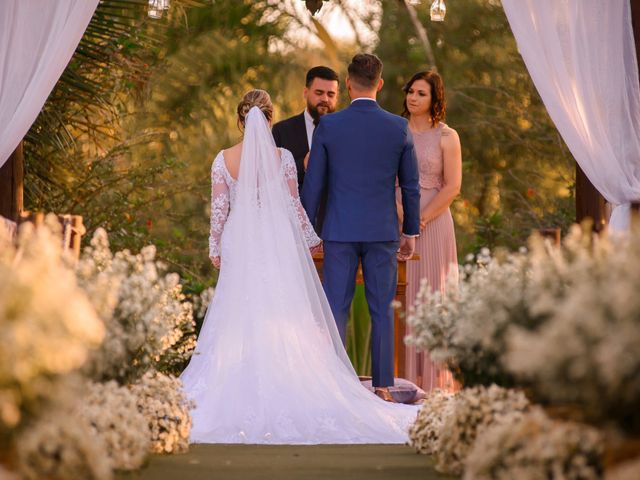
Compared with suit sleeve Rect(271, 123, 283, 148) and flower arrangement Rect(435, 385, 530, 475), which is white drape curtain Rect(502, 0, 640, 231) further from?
flower arrangement Rect(435, 385, 530, 475)

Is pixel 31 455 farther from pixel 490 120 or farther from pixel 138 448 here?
pixel 490 120

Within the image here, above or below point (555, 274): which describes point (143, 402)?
below

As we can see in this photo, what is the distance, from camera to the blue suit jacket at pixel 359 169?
7.14 metres

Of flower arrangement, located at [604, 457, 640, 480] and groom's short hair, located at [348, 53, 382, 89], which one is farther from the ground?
groom's short hair, located at [348, 53, 382, 89]

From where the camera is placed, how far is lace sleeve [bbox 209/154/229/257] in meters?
7.20

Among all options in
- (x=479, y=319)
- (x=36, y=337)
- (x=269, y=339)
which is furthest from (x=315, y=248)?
(x=36, y=337)

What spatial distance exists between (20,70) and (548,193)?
983 centimetres

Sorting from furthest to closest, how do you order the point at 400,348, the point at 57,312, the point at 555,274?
the point at 400,348
the point at 555,274
the point at 57,312

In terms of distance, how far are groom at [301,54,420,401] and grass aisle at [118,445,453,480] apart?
123 centimetres

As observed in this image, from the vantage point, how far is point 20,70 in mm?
7426


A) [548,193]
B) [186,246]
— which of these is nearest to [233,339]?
[186,246]

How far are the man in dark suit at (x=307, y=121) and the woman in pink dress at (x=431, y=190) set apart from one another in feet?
1.53

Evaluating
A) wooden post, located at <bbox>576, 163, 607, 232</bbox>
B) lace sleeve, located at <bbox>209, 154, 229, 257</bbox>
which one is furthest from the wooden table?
wooden post, located at <bbox>576, 163, 607, 232</bbox>

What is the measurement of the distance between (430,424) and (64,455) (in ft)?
7.04
